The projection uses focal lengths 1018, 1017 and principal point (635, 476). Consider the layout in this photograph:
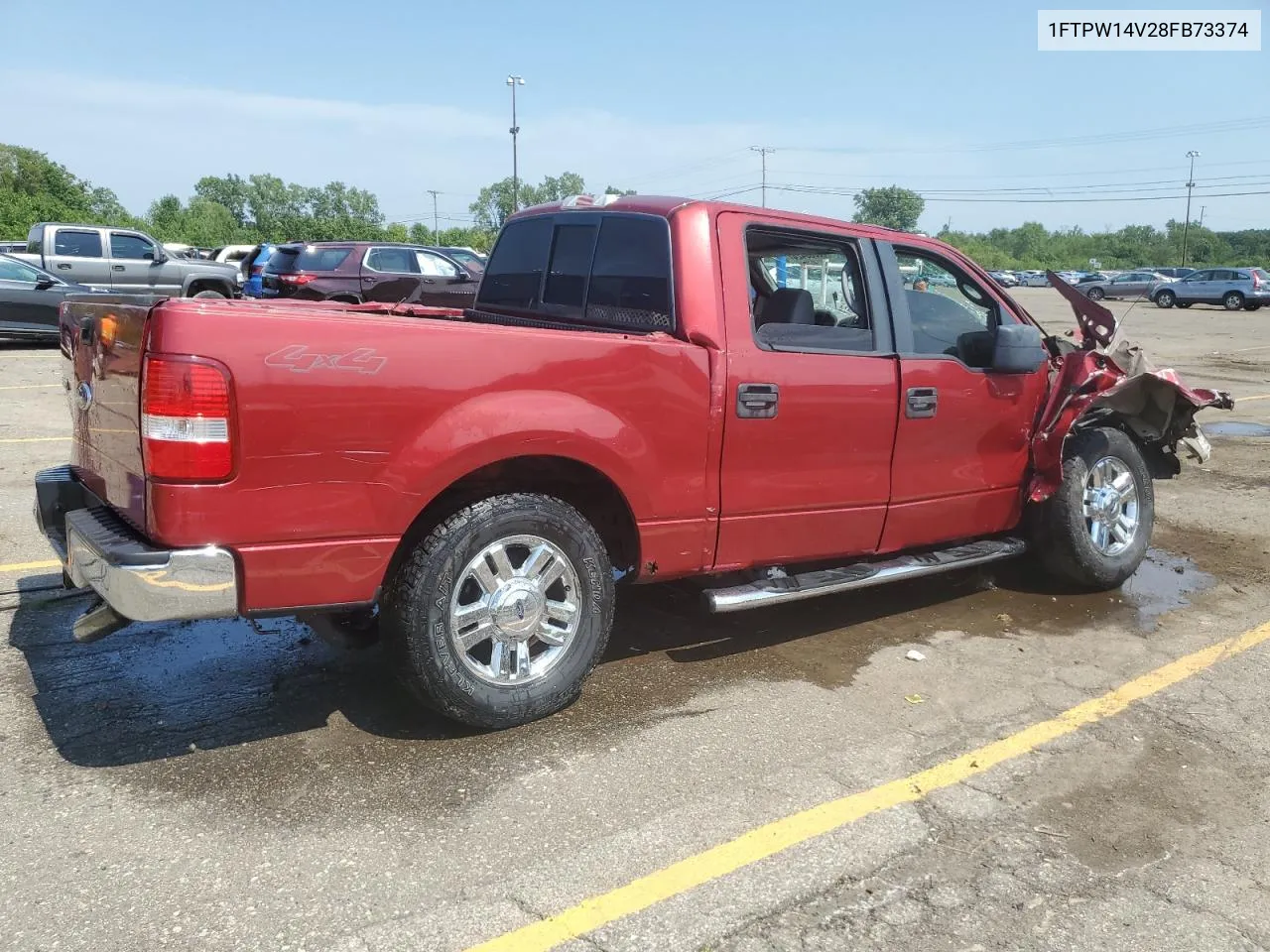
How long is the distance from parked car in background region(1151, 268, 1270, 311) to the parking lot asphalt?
38.5 meters

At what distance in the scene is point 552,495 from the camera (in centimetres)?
380

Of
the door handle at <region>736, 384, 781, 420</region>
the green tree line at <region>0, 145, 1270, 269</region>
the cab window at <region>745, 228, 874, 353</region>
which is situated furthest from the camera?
the green tree line at <region>0, 145, 1270, 269</region>

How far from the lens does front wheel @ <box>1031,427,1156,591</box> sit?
205 inches

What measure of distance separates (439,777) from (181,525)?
3.72ft

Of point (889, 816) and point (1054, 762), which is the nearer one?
point (889, 816)

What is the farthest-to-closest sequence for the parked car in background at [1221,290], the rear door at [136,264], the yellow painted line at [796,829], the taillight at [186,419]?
the parked car in background at [1221,290]
the rear door at [136,264]
the taillight at [186,419]
the yellow painted line at [796,829]

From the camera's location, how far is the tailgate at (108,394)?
3088mm

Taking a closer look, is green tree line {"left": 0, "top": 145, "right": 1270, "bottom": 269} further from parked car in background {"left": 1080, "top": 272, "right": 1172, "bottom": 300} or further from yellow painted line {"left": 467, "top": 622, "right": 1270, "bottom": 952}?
yellow painted line {"left": 467, "top": 622, "right": 1270, "bottom": 952}

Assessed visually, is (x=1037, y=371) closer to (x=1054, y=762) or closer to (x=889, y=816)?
(x=1054, y=762)

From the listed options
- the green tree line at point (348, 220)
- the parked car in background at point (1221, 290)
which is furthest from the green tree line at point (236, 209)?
the parked car in background at point (1221, 290)

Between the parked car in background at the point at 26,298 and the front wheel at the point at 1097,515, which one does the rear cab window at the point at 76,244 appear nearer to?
the parked car in background at the point at 26,298

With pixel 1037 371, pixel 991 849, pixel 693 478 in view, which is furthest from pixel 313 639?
pixel 1037 371

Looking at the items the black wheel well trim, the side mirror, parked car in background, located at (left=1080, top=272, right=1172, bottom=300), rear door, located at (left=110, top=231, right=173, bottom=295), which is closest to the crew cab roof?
the side mirror

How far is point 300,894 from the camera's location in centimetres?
265
